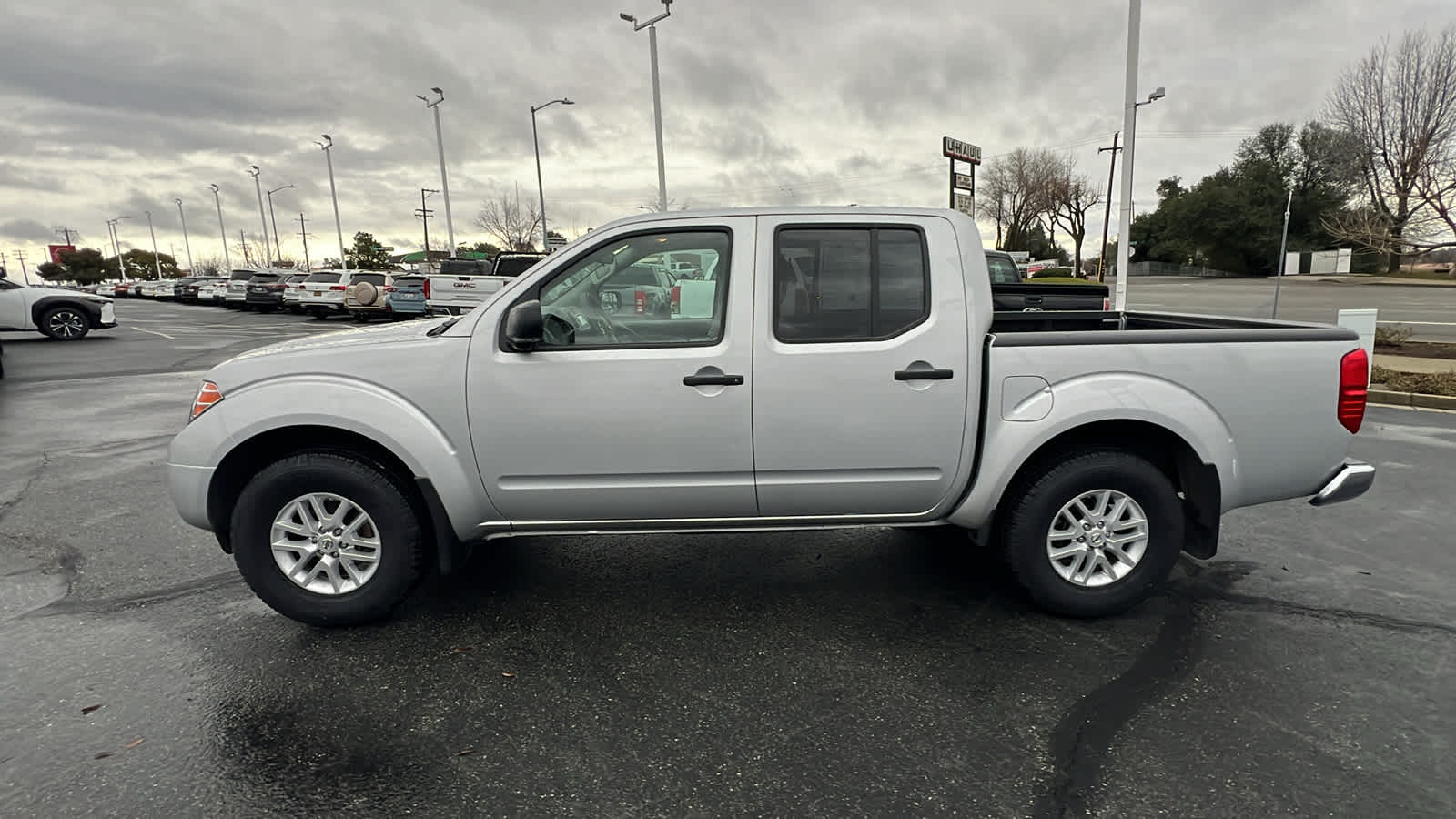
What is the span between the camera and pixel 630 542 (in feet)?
15.7

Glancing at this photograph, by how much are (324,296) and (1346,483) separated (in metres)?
28.9

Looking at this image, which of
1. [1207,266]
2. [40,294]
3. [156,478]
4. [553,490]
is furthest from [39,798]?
[1207,266]

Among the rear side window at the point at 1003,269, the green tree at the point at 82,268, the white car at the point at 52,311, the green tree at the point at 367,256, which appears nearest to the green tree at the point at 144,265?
the green tree at the point at 82,268

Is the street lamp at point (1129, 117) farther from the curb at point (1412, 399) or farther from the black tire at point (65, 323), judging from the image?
the black tire at point (65, 323)

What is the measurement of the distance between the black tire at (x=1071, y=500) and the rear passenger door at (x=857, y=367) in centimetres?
38

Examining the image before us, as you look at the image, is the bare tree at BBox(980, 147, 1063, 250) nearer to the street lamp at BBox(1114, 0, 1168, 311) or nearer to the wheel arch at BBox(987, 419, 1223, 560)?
the street lamp at BBox(1114, 0, 1168, 311)

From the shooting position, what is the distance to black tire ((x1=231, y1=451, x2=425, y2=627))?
342 cm

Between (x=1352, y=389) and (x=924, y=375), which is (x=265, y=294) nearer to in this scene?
(x=924, y=375)

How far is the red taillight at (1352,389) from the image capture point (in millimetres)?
3441

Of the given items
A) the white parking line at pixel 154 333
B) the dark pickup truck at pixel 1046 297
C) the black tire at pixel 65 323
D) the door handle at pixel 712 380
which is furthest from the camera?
the white parking line at pixel 154 333

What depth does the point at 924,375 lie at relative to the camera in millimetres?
3391

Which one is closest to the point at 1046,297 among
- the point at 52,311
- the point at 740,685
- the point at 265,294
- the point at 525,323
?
the point at 740,685

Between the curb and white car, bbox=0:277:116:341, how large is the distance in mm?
24857

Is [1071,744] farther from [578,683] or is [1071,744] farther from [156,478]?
[156,478]
